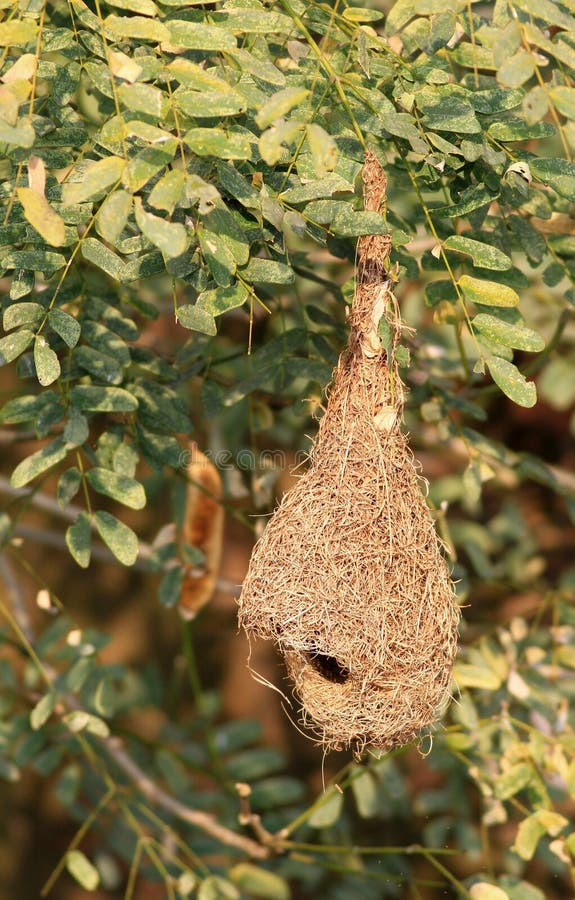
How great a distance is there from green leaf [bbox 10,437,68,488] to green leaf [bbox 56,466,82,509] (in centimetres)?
6

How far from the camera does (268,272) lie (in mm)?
1189

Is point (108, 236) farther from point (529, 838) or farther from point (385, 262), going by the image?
point (529, 838)

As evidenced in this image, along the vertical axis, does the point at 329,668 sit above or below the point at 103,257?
below

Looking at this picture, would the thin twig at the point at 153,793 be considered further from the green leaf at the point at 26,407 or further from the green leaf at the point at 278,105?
the green leaf at the point at 278,105

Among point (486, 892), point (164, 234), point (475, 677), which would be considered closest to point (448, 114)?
point (164, 234)

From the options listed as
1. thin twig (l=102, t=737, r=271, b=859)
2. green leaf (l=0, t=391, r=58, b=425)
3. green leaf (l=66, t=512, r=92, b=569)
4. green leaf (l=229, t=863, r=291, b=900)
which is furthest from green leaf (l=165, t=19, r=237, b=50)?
green leaf (l=229, t=863, r=291, b=900)

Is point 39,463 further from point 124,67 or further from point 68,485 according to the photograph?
point 124,67

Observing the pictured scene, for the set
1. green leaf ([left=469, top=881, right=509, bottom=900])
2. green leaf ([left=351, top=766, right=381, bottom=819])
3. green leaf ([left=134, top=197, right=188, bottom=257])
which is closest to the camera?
green leaf ([left=134, top=197, right=188, bottom=257])

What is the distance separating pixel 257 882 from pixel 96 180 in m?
1.51

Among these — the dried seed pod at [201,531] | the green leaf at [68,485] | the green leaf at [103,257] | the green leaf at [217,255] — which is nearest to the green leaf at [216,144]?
the green leaf at [217,255]

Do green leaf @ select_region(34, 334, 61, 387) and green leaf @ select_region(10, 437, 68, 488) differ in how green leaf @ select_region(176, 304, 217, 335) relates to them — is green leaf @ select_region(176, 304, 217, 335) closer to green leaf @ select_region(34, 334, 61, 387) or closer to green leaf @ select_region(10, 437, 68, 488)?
green leaf @ select_region(34, 334, 61, 387)

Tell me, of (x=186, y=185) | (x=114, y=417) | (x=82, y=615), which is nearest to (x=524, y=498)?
(x=82, y=615)

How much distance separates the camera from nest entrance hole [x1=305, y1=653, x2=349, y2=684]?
1364 mm

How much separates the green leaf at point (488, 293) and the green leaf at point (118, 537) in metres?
0.54
